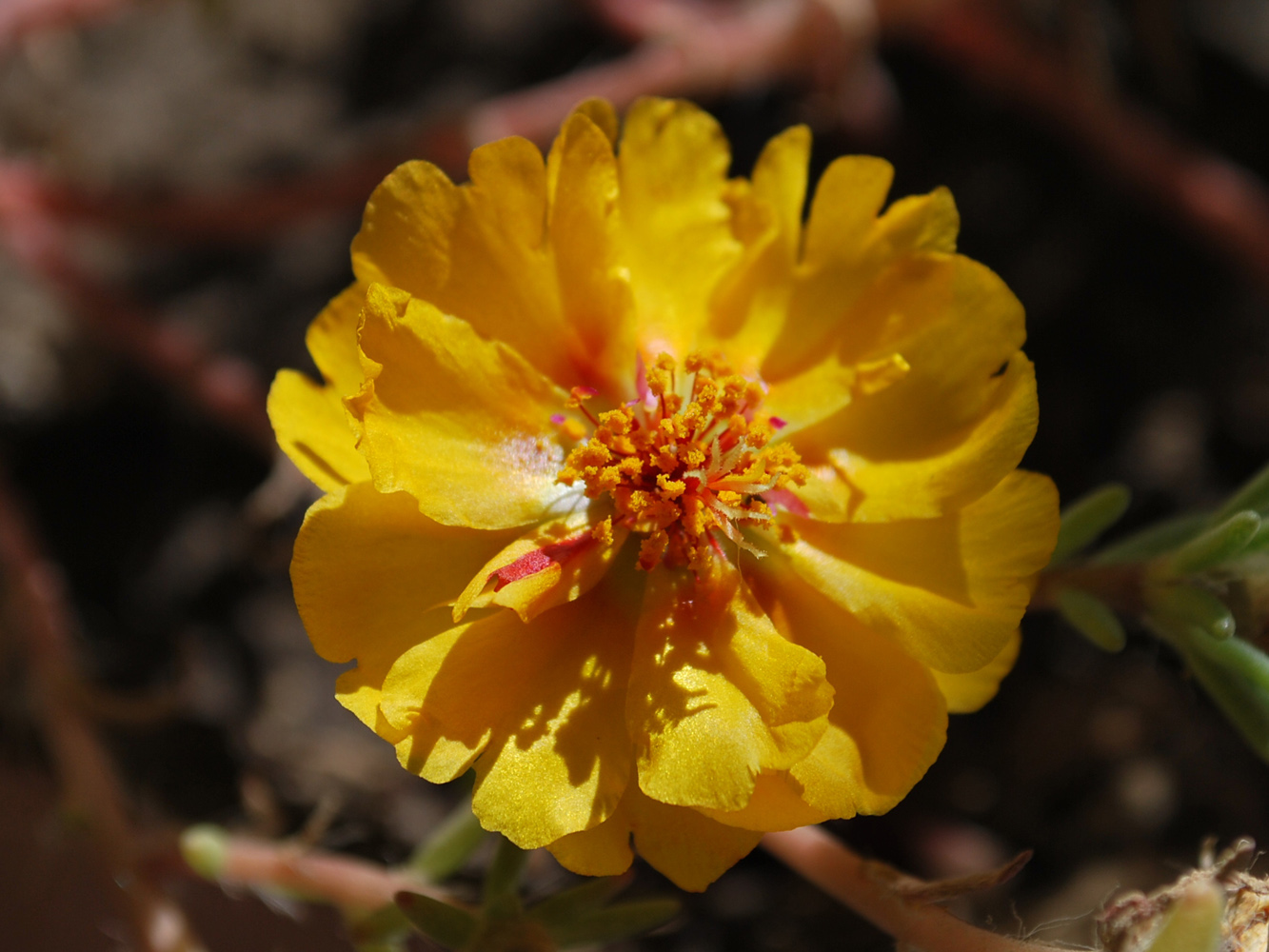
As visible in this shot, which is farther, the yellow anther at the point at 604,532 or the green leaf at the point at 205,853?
the green leaf at the point at 205,853

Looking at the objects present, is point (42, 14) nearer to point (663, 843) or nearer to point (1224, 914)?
point (663, 843)

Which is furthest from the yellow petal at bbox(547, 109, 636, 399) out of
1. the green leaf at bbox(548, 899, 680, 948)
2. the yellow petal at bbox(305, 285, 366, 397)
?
the green leaf at bbox(548, 899, 680, 948)

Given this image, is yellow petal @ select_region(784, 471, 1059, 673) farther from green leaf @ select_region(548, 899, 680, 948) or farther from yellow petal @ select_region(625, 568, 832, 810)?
green leaf @ select_region(548, 899, 680, 948)

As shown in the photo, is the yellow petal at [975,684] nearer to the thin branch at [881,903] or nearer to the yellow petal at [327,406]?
the thin branch at [881,903]

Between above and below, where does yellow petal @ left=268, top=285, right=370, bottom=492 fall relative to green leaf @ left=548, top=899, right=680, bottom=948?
above

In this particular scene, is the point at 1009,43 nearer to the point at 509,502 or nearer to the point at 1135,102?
the point at 1135,102

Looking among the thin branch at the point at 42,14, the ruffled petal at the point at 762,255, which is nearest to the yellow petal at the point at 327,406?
the ruffled petal at the point at 762,255

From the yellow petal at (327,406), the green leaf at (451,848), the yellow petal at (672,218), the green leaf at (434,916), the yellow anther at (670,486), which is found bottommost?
the green leaf at (451,848)
